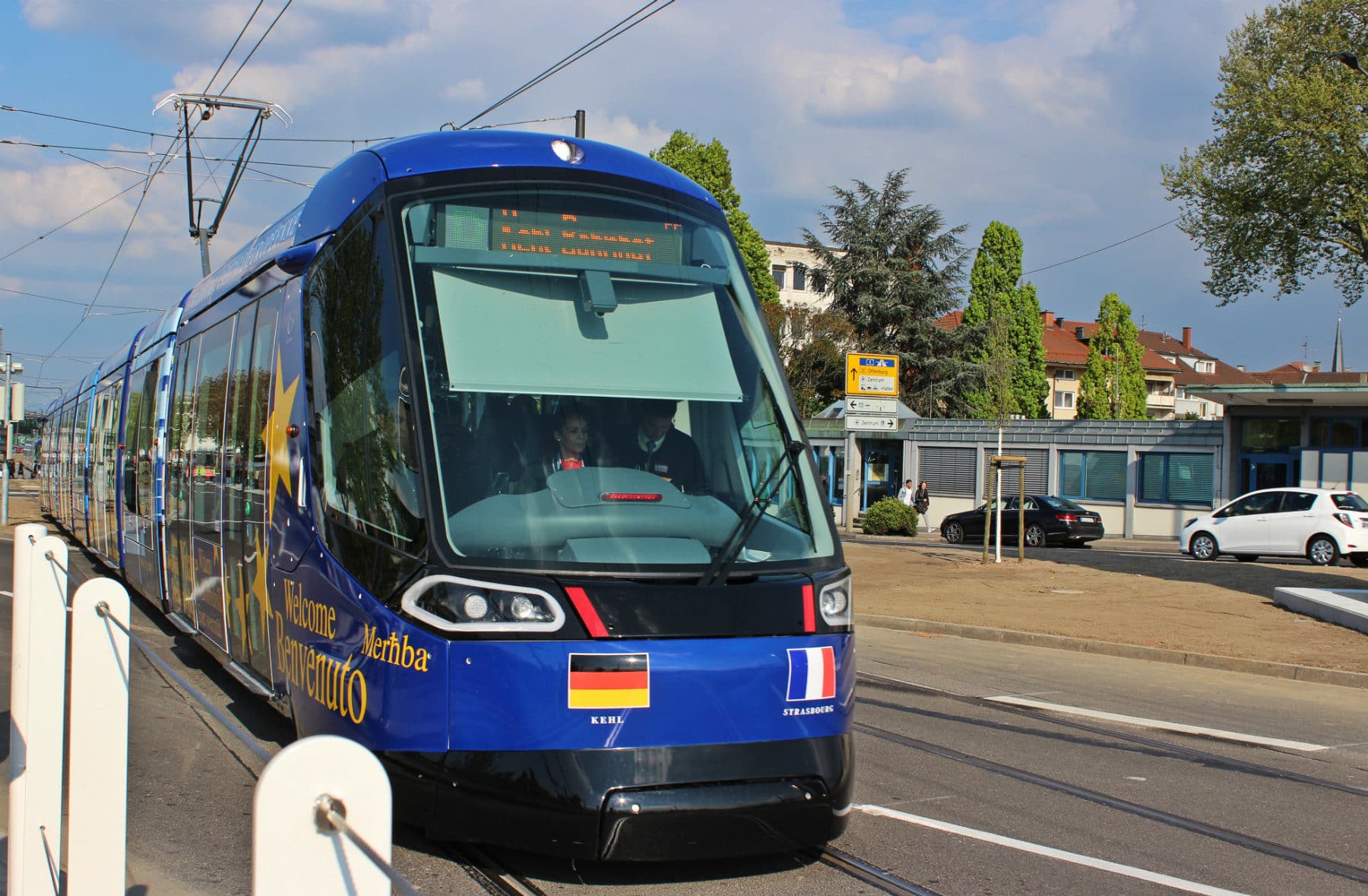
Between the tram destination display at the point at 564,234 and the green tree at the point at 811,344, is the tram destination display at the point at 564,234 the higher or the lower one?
the lower one

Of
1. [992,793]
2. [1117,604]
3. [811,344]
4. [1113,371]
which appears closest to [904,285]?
[811,344]

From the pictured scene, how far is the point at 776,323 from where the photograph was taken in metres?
54.4

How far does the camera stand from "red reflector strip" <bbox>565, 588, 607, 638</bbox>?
4254 mm

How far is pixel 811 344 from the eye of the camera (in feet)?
180

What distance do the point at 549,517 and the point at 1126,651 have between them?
984cm

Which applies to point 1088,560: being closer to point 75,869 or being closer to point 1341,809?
point 1341,809

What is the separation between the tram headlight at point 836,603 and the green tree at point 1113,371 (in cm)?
7332

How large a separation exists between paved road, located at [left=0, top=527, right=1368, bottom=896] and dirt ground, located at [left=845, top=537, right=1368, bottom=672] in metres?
2.26

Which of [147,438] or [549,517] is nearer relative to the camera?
[549,517]

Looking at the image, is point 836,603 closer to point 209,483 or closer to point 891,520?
point 209,483

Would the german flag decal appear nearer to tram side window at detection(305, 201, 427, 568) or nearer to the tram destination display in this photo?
tram side window at detection(305, 201, 427, 568)

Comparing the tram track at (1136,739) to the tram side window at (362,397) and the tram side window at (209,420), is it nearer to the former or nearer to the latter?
the tram side window at (209,420)

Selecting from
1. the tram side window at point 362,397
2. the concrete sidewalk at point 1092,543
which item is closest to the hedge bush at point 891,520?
the concrete sidewalk at point 1092,543

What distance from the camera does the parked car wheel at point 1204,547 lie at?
26.7 m
